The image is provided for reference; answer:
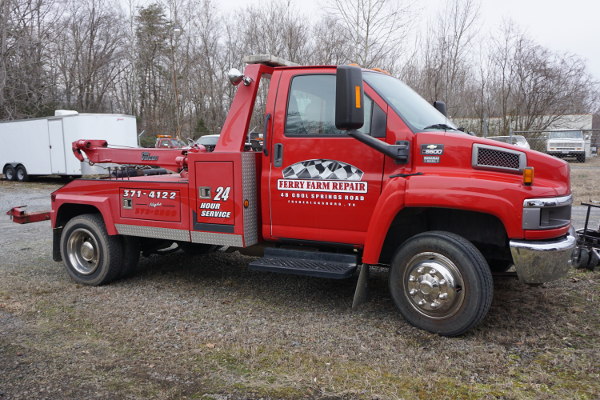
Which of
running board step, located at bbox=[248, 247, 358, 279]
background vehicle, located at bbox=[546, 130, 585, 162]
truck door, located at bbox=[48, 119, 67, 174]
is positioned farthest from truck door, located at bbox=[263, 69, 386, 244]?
background vehicle, located at bbox=[546, 130, 585, 162]

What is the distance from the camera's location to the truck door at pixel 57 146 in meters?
17.9

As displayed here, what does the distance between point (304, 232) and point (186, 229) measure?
1.29 metres

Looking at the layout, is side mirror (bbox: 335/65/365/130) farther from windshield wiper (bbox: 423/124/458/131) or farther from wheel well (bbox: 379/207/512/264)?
wheel well (bbox: 379/207/512/264)

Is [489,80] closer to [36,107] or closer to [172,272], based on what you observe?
[172,272]

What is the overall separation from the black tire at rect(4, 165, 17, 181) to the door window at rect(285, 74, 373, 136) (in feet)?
63.9

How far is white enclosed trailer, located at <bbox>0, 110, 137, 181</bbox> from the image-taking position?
1773 centimetres

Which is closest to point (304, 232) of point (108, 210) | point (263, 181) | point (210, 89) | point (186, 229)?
point (263, 181)

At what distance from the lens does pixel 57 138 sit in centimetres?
1805

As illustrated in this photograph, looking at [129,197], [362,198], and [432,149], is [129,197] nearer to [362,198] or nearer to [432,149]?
[362,198]

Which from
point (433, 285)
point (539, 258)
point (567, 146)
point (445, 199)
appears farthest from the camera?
point (567, 146)

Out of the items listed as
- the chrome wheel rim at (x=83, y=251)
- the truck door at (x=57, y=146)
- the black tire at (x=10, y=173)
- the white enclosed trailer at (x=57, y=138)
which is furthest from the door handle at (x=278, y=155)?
the black tire at (x=10, y=173)

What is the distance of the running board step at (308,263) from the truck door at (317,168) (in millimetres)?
159

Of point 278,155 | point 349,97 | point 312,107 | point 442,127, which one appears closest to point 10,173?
point 278,155

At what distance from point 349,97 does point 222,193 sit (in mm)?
1653
